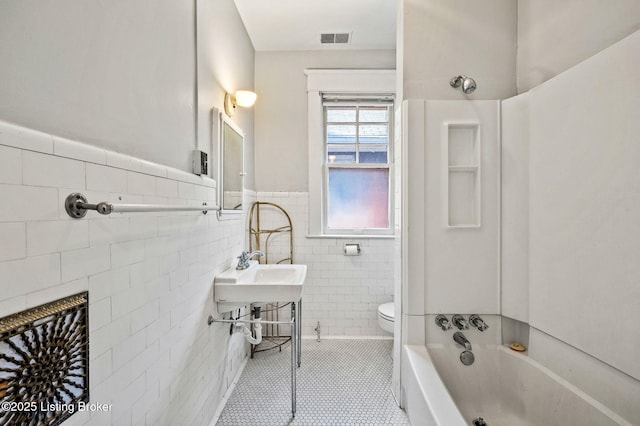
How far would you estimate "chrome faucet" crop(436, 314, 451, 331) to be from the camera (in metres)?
1.64

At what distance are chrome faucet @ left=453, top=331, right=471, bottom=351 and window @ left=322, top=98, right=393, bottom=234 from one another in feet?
A: 4.50

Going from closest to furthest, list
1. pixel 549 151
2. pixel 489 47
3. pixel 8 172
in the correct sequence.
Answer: pixel 8 172, pixel 549 151, pixel 489 47

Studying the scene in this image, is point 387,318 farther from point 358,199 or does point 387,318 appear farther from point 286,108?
point 286,108

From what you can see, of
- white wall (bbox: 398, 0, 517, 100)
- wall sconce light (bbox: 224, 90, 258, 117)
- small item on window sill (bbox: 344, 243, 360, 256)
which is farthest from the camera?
small item on window sill (bbox: 344, 243, 360, 256)

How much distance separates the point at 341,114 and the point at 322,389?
2449 millimetres

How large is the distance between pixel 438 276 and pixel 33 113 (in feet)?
5.94

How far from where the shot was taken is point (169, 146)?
1288 mm

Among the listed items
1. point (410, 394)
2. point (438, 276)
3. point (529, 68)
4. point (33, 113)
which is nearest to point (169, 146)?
point (33, 113)

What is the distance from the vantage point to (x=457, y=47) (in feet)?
5.76

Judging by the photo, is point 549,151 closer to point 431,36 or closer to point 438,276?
point 438,276

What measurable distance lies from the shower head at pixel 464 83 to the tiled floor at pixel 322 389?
2.03 m

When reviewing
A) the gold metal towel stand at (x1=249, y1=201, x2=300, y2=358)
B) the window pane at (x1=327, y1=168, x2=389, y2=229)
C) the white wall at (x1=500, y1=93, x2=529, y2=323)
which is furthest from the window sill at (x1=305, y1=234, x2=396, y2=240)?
the white wall at (x1=500, y1=93, x2=529, y2=323)

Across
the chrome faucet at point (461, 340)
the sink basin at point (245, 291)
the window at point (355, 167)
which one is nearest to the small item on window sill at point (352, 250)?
the window at point (355, 167)

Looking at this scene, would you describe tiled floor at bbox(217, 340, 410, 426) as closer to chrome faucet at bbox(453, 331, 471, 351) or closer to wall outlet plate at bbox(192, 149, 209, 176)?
chrome faucet at bbox(453, 331, 471, 351)
